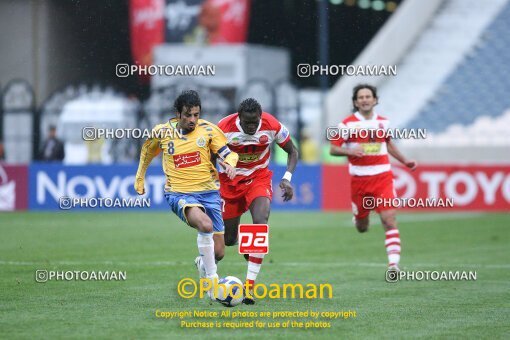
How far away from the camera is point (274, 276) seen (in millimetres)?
12383

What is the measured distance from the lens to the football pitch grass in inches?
335

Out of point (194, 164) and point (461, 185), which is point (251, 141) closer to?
point (194, 164)

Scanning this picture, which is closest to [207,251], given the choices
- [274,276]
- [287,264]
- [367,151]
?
[274,276]

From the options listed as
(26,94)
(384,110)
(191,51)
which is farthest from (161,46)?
(26,94)

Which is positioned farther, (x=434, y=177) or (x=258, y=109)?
(x=434, y=177)

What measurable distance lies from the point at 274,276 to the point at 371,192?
1714 millimetres

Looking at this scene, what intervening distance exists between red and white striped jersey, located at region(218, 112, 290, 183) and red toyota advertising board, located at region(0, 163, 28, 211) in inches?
576

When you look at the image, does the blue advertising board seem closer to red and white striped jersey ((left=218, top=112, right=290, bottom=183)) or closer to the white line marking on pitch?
the white line marking on pitch

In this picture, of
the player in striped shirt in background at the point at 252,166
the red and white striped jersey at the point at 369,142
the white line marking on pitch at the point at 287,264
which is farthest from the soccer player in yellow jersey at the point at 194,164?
the white line marking on pitch at the point at 287,264

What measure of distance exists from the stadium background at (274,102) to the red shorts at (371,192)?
0.79 metres

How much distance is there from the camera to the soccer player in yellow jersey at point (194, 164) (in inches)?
396

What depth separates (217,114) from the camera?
88.9 feet

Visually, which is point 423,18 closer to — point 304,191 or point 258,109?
point 304,191

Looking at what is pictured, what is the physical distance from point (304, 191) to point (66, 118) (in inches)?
249
